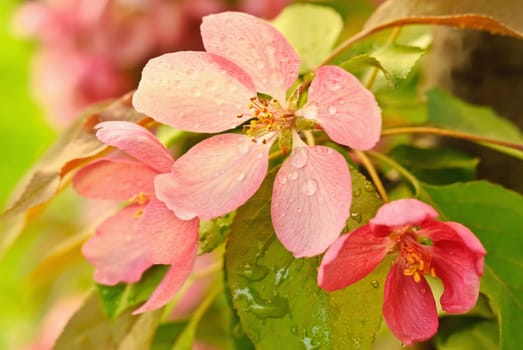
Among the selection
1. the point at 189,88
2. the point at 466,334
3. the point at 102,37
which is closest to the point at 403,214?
the point at 189,88

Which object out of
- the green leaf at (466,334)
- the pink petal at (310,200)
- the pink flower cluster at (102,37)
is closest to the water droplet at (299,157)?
the pink petal at (310,200)

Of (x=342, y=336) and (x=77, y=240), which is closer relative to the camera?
(x=342, y=336)

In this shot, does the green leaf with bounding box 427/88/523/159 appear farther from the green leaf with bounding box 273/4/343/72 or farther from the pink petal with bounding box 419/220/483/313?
the pink petal with bounding box 419/220/483/313

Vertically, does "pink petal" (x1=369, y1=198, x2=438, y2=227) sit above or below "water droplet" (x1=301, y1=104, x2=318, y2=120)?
below

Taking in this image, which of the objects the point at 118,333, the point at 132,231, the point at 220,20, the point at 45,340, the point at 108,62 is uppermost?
the point at 220,20

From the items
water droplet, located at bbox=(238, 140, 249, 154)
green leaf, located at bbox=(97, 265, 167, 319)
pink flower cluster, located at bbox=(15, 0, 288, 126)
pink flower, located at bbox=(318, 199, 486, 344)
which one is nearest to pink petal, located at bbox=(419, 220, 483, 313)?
pink flower, located at bbox=(318, 199, 486, 344)

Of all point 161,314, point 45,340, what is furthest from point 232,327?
point 45,340

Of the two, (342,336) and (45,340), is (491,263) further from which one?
(45,340)
